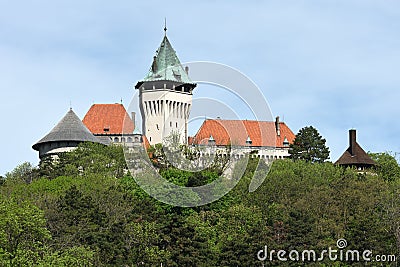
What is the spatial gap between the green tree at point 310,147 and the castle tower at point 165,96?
37.8 feet

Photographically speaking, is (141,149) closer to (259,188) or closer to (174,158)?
(174,158)

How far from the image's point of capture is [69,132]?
80375mm

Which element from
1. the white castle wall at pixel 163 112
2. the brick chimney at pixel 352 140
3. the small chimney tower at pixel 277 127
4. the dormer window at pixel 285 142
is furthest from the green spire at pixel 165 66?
the brick chimney at pixel 352 140

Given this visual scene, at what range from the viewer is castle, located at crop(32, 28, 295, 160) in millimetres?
86875

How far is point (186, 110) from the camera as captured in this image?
289ft

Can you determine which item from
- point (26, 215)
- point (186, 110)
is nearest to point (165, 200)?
point (26, 215)

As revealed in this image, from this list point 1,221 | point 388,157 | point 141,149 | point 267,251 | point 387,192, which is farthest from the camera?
point 388,157

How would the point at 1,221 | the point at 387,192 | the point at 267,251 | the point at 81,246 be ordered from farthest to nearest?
the point at 387,192
the point at 267,251
the point at 81,246
the point at 1,221

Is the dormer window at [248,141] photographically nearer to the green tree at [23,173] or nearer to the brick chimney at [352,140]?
the brick chimney at [352,140]

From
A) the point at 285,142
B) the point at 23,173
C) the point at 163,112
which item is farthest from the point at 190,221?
the point at 285,142

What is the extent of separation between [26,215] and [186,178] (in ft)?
76.1

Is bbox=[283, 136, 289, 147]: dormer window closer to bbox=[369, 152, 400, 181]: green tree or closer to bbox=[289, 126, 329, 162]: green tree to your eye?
bbox=[369, 152, 400, 181]: green tree

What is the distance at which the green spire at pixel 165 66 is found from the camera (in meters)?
87.6

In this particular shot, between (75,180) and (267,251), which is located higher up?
(75,180)
